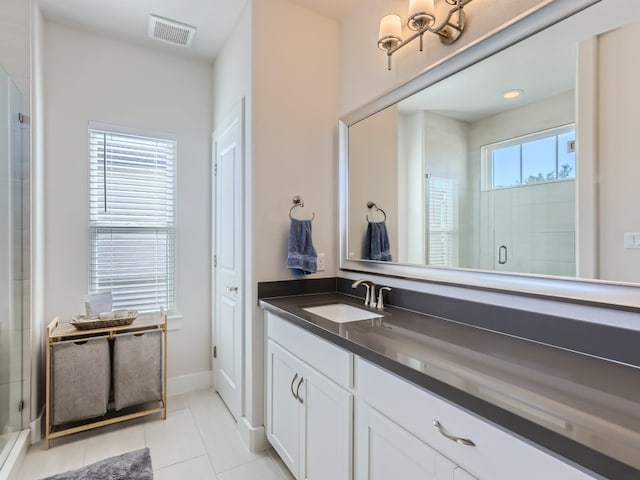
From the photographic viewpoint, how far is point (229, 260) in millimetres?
2410

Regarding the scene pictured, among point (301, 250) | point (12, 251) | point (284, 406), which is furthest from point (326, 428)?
point (12, 251)

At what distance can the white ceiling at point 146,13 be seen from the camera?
2.12m

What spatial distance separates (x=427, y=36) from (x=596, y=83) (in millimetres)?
810

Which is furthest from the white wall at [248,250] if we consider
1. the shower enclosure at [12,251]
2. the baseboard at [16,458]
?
the shower enclosure at [12,251]

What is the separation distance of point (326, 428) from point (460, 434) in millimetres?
692

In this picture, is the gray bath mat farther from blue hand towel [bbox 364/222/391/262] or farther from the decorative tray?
blue hand towel [bbox 364/222/391/262]

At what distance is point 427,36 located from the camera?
5.31 ft

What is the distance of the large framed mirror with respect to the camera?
1021 millimetres

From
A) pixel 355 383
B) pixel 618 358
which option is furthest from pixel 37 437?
pixel 618 358

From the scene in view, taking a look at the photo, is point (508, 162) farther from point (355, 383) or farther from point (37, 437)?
point (37, 437)

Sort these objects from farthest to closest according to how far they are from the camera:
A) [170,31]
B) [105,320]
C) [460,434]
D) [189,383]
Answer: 1. [189,383]
2. [170,31]
3. [105,320]
4. [460,434]

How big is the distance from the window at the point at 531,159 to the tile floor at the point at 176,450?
1819 mm

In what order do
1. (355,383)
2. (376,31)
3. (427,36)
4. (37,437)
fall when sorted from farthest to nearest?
(37,437)
(376,31)
(427,36)
(355,383)

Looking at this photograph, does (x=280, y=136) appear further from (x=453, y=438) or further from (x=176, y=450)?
(x=176, y=450)
